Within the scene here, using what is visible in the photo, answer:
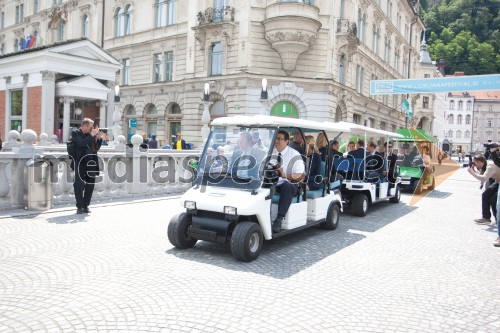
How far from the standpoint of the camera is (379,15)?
36.5 metres

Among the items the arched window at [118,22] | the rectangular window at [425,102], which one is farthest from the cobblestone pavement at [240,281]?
the rectangular window at [425,102]

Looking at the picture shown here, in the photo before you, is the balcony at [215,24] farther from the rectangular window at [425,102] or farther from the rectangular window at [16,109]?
the rectangular window at [425,102]

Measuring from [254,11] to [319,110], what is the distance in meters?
7.51

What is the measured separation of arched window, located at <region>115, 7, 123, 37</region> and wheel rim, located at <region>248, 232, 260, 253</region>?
33.0 metres

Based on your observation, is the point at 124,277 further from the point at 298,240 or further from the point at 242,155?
the point at 298,240

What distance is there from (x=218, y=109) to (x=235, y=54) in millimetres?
3764

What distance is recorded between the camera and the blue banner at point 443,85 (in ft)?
68.0

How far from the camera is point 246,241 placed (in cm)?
583

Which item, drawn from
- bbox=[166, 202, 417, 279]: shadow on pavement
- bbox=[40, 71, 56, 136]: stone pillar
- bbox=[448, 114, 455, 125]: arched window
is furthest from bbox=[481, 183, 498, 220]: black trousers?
bbox=[448, 114, 455, 125]: arched window

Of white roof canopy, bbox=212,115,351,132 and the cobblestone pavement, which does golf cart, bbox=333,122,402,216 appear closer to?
the cobblestone pavement

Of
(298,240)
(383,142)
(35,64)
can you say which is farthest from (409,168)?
(35,64)

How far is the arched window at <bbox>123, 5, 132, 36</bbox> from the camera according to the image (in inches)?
1337

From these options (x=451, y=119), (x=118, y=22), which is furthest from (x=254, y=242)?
(x=451, y=119)

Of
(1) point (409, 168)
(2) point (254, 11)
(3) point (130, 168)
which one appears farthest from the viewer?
(2) point (254, 11)
